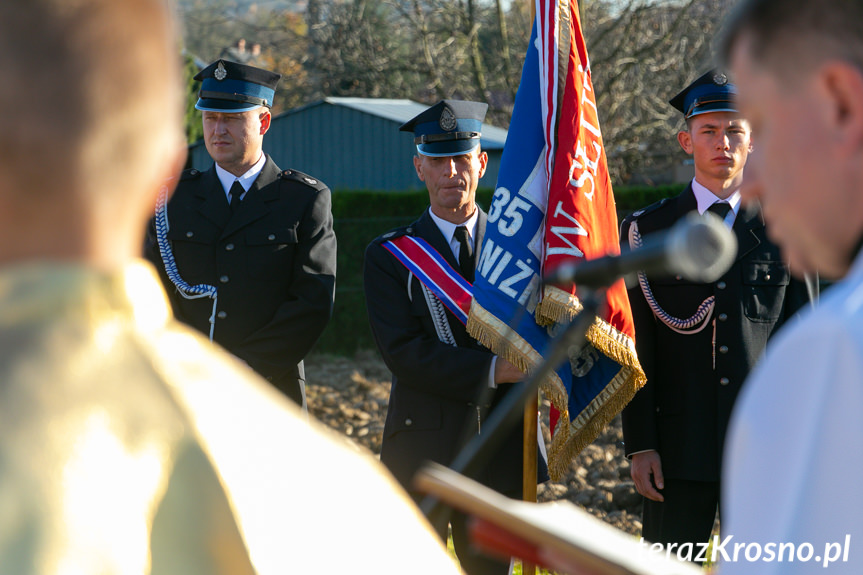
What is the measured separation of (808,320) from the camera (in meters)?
1.07

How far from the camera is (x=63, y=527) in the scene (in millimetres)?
798

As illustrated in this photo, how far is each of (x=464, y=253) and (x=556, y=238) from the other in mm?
516

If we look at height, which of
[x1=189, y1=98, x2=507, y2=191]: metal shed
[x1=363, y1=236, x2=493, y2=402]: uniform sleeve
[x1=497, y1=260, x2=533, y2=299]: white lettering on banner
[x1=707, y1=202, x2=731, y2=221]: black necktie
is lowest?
[x1=189, y1=98, x2=507, y2=191]: metal shed

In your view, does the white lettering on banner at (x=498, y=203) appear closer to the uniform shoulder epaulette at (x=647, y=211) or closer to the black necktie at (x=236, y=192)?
the uniform shoulder epaulette at (x=647, y=211)

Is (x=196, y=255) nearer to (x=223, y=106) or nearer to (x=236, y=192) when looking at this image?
(x=236, y=192)

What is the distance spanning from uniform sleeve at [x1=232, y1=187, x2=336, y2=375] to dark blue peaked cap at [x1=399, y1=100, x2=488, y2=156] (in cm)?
59

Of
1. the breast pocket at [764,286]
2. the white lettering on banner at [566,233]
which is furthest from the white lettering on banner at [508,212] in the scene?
the breast pocket at [764,286]

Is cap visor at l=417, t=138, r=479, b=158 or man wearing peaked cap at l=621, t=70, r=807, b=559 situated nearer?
man wearing peaked cap at l=621, t=70, r=807, b=559

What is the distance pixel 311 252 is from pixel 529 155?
1094 millimetres

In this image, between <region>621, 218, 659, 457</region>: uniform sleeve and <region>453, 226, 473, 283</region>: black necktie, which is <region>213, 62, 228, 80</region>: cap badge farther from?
<region>621, 218, 659, 457</region>: uniform sleeve

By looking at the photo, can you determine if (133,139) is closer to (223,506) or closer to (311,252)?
(223,506)

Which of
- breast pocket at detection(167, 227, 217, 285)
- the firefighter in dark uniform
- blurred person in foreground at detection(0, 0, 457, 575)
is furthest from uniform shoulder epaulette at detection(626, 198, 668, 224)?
blurred person in foreground at detection(0, 0, 457, 575)

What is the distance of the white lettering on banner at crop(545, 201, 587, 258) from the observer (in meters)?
3.94

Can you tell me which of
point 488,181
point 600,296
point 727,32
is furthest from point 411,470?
point 488,181
